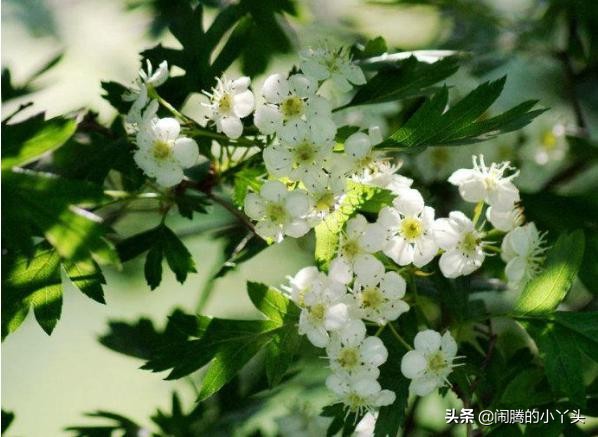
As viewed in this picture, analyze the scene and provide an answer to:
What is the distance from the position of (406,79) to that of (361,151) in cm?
23

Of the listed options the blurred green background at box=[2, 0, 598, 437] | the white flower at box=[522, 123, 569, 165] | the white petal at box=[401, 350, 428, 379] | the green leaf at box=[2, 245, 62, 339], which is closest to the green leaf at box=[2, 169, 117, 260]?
the green leaf at box=[2, 245, 62, 339]

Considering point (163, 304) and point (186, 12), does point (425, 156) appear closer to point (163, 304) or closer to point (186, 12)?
point (186, 12)

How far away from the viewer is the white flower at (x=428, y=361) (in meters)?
1.04

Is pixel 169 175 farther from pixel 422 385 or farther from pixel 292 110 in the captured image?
pixel 422 385

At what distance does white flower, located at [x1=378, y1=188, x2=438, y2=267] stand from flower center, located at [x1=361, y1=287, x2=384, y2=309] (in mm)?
46

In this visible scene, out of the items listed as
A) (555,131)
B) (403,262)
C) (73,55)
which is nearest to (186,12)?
(403,262)

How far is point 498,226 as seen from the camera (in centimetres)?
112

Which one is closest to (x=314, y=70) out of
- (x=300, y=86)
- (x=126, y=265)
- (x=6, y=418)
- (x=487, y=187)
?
(x=300, y=86)

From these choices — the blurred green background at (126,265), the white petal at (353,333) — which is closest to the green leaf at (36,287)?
the white petal at (353,333)

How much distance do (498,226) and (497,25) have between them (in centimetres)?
78

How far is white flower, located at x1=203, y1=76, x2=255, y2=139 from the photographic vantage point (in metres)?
1.08

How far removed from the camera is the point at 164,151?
3.48ft

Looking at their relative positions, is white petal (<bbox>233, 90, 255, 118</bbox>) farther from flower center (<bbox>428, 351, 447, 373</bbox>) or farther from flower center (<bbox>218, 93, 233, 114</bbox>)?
flower center (<bbox>428, 351, 447, 373</bbox>)

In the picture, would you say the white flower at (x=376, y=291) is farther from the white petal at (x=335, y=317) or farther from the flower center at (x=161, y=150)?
the flower center at (x=161, y=150)
